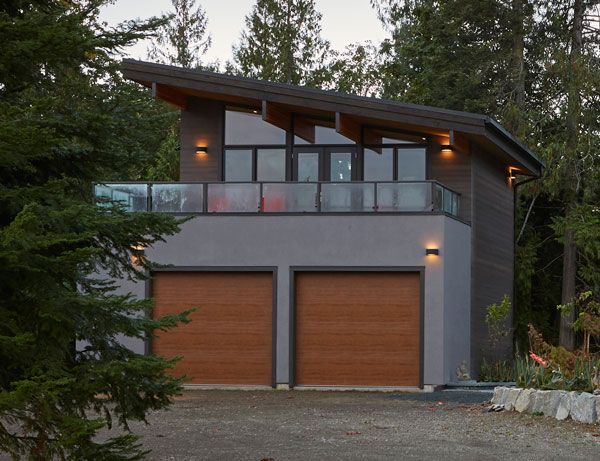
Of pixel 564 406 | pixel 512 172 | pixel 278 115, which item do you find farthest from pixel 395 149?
pixel 564 406

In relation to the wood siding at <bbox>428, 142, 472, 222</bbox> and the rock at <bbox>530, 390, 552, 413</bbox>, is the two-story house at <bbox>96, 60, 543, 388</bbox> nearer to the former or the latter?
the wood siding at <bbox>428, 142, 472, 222</bbox>

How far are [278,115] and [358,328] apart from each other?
4.78m

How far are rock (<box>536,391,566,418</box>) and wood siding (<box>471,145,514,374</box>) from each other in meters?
7.31

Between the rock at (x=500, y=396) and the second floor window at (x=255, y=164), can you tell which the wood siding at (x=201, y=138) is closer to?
the second floor window at (x=255, y=164)

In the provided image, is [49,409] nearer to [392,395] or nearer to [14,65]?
[14,65]

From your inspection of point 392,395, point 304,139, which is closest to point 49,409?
point 392,395

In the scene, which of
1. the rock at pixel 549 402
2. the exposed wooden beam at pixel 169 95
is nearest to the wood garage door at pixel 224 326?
the exposed wooden beam at pixel 169 95

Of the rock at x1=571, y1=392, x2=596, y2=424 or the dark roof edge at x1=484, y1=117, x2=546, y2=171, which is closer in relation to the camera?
the rock at x1=571, y1=392, x2=596, y2=424

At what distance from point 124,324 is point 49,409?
3.63 ft

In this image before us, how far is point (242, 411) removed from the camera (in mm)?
14250

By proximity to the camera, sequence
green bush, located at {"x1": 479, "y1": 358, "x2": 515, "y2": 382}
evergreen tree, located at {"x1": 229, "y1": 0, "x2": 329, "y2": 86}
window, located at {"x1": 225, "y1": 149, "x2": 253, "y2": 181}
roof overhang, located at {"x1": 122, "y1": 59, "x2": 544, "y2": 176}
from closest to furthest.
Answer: roof overhang, located at {"x1": 122, "y1": 59, "x2": 544, "y2": 176} → green bush, located at {"x1": 479, "y1": 358, "x2": 515, "y2": 382} → window, located at {"x1": 225, "y1": 149, "x2": 253, "y2": 181} → evergreen tree, located at {"x1": 229, "y1": 0, "x2": 329, "y2": 86}

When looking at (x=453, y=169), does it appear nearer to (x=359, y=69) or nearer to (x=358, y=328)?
(x=358, y=328)

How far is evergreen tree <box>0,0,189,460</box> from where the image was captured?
6348 millimetres

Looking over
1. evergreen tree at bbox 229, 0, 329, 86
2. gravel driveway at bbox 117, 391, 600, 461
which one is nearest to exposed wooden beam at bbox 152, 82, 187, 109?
gravel driveway at bbox 117, 391, 600, 461
